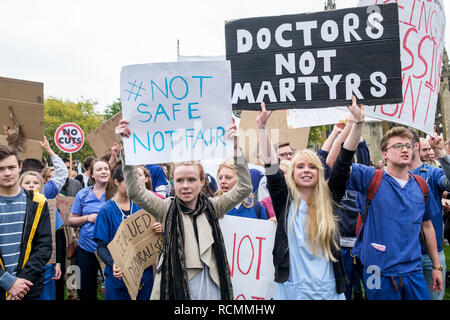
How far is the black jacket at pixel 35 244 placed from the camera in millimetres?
3391

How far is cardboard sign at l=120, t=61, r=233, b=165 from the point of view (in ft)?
10.3

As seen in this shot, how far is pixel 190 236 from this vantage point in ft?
9.86

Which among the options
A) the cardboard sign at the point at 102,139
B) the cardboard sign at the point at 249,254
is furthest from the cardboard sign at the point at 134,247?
the cardboard sign at the point at 102,139

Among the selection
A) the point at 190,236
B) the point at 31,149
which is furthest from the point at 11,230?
the point at 31,149

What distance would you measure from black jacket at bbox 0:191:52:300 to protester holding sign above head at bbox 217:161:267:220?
152 cm

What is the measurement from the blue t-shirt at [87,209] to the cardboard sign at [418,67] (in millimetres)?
3054

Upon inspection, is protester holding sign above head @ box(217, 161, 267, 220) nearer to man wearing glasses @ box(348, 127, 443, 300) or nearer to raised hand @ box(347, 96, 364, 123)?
man wearing glasses @ box(348, 127, 443, 300)

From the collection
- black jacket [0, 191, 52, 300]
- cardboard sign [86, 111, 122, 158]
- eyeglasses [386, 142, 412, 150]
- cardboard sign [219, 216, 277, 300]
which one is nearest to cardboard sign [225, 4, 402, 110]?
eyeglasses [386, 142, 412, 150]

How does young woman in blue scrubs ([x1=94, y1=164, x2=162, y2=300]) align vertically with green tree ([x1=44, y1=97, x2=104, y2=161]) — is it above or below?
below

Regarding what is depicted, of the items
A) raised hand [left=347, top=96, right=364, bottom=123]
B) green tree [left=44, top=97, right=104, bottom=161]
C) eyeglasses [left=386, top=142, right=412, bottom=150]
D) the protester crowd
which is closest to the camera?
the protester crowd

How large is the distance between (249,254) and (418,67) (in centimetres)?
227

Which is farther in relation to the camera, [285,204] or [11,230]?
[11,230]

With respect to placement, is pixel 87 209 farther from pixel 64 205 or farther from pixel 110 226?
pixel 110 226

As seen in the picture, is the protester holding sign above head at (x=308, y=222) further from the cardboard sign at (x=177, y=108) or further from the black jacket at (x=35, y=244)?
the black jacket at (x=35, y=244)
